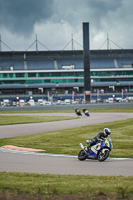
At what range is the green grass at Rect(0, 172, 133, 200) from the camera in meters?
9.39

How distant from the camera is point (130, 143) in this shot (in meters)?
22.8

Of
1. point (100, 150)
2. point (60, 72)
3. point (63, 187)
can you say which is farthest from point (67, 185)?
point (60, 72)

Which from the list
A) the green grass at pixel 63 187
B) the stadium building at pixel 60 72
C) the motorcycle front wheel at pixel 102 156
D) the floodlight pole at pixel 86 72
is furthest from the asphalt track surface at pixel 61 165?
the stadium building at pixel 60 72

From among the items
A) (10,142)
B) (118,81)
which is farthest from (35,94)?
(10,142)

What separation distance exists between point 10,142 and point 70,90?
112m

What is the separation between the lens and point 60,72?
435ft

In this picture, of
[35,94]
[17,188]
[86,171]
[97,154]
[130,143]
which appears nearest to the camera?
[17,188]

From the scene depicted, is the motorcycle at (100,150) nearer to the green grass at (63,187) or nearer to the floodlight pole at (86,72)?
the green grass at (63,187)

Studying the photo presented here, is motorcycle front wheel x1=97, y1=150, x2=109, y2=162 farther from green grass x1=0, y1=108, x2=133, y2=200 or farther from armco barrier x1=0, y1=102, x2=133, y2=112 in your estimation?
armco barrier x1=0, y1=102, x2=133, y2=112

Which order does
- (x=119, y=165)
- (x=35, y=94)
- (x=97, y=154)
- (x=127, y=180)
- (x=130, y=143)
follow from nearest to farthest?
(x=127, y=180), (x=119, y=165), (x=97, y=154), (x=130, y=143), (x=35, y=94)

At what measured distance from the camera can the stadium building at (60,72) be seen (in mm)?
131500

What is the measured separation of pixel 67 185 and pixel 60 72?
403 feet

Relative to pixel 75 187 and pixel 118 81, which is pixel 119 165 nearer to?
pixel 75 187

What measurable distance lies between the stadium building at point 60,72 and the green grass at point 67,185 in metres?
117
